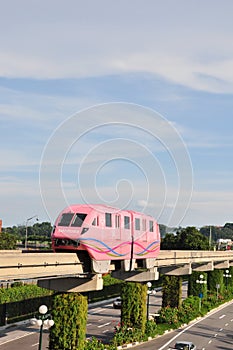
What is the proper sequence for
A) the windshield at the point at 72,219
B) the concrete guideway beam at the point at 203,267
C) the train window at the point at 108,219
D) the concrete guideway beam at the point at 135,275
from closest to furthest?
the windshield at the point at 72,219 → the train window at the point at 108,219 → the concrete guideway beam at the point at 135,275 → the concrete guideway beam at the point at 203,267

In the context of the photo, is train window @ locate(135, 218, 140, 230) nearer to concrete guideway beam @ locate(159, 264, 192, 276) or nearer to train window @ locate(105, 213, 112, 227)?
train window @ locate(105, 213, 112, 227)

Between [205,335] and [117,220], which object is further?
[205,335]

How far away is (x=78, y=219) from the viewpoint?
3500cm

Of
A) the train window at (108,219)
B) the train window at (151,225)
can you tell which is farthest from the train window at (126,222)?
the train window at (151,225)

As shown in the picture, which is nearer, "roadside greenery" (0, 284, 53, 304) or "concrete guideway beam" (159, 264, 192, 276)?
"roadside greenery" (0, 284, 53, 304)

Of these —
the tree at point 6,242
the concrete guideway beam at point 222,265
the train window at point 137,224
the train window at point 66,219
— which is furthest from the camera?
the tree at point 6,242

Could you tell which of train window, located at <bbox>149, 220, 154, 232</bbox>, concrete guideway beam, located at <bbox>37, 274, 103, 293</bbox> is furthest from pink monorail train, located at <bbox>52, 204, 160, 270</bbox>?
train window, located at <bbox>149, 220, 154, 232</bbox>

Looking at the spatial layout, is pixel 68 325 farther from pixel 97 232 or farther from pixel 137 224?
pixel 137 224

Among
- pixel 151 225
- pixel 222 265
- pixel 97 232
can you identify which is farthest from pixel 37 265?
pixel 222 265

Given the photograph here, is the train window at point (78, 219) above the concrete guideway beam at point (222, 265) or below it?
above

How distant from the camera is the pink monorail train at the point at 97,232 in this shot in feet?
113

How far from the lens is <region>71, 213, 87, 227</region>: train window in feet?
114

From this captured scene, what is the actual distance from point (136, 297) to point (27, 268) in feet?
68.8

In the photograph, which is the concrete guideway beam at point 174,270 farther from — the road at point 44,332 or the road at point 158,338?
the road at point 44,332
